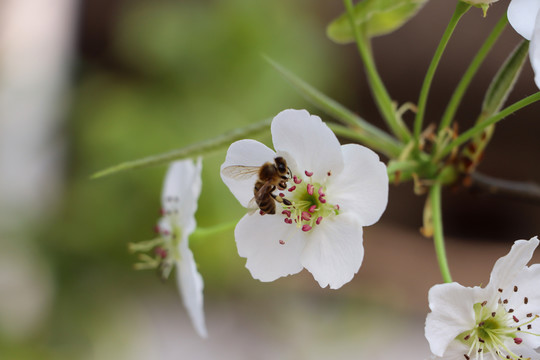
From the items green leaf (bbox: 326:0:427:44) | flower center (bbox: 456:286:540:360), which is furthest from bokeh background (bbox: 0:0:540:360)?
flower center (bbox: 456:286:540:360)

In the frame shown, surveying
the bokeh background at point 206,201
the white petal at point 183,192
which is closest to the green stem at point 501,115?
the white petal at point 183,192

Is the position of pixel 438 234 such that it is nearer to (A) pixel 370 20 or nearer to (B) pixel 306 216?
(B) pixel 306 216

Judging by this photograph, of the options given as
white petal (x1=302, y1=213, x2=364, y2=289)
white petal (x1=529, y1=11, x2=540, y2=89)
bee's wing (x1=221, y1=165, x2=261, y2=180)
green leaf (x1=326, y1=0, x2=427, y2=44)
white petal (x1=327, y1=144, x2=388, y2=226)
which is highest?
white petal (x1=529, y1=11, x2=540, y2=89)

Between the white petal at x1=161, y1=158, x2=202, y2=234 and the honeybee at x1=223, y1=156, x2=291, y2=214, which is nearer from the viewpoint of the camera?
the honeybee at x1=223, y1=156, x2=291, y2=214

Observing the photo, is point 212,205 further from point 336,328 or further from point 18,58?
Answer: point 18,58

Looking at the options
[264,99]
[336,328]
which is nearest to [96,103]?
[264,99]

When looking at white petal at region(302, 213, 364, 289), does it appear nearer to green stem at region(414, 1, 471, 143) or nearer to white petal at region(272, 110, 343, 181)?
white petal at region(272, 110, 343, 181)
